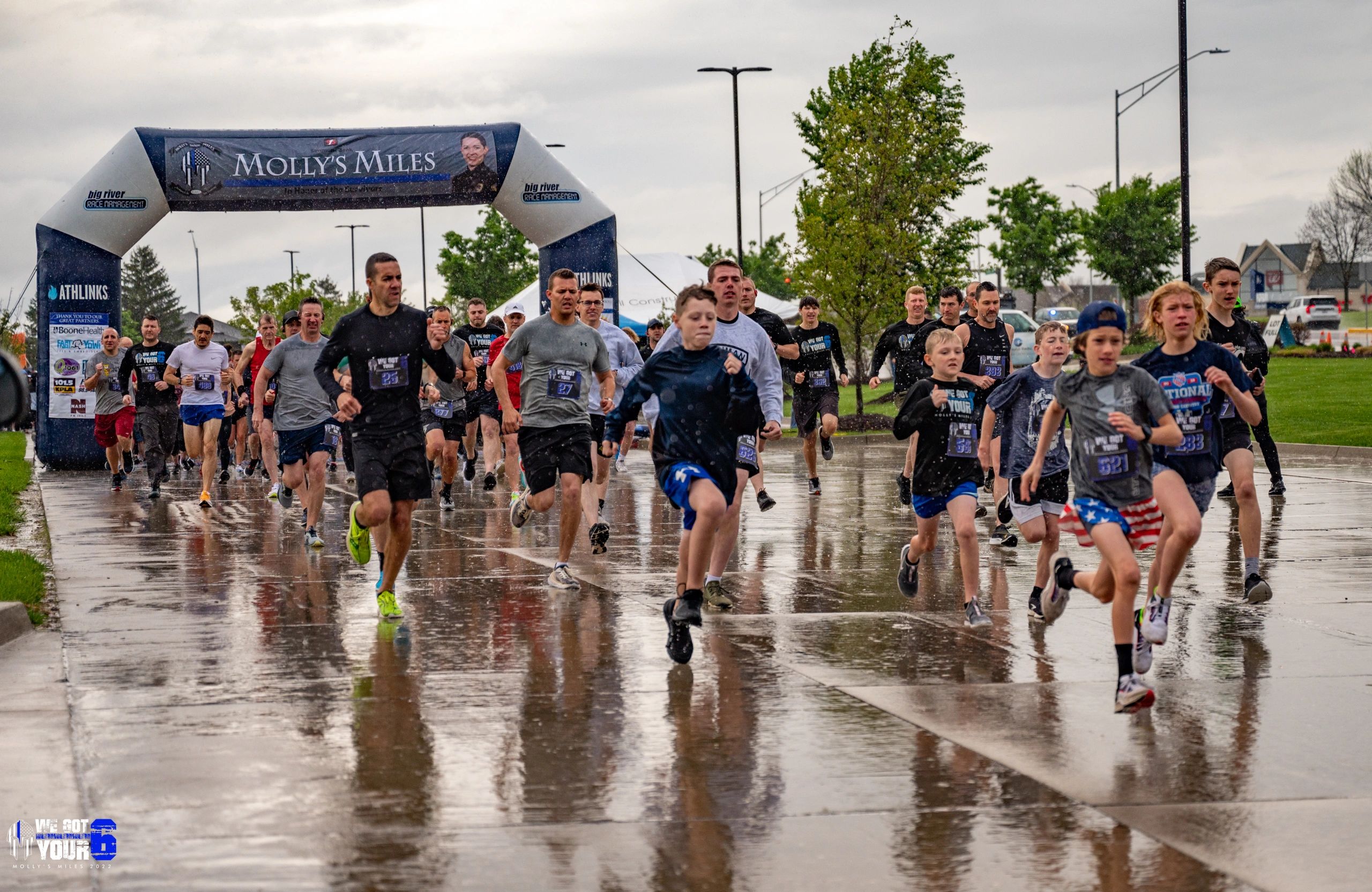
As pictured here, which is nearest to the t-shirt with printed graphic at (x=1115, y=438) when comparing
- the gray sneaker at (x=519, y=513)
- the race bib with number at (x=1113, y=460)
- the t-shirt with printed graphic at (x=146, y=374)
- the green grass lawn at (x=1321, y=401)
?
the race bib with number at (x=1113, y=460)

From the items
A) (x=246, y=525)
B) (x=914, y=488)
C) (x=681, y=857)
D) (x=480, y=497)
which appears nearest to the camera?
(x=681, y=857)

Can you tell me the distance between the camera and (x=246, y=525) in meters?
14.2

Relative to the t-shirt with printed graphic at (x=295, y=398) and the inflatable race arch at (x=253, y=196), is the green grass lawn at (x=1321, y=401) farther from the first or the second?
the t-shirt with printed graphic at (x=295, y=398)

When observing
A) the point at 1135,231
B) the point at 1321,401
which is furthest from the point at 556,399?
the point at 1135,231

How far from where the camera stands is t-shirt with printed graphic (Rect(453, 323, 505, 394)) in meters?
17.3

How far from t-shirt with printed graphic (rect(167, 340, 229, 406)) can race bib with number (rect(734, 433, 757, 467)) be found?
919 cm

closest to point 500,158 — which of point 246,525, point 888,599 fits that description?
point 246,525

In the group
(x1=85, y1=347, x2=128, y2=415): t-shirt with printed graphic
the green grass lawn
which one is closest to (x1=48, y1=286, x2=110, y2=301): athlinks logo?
(x1=85, y1=347, x2=128, y2=415): t-shirt with printed graphic

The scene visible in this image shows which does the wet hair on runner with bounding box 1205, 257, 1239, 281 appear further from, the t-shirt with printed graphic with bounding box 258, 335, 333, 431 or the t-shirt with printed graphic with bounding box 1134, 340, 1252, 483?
the t-shirt with printed graphic with bounding box 258, 335, 333, 431

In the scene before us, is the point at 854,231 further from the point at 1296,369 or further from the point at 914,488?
the point at 914,488

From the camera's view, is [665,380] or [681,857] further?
[665,380]

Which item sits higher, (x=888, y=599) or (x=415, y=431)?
(x=415, y=431)

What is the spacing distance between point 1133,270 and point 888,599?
55.1m

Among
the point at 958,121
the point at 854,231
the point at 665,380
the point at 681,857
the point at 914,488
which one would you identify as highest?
the point at 958,121
